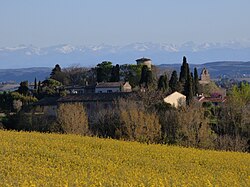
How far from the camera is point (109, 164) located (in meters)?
20.0

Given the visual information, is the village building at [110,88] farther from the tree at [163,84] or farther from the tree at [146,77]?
the tree at [163,84]

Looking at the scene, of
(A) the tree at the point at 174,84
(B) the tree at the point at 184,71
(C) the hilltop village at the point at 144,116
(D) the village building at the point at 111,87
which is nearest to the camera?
(C) the hilltop village at the point at 144,116

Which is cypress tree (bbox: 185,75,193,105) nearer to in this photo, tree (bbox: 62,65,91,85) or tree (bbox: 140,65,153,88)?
tree (bbox: 140,65,153,88)

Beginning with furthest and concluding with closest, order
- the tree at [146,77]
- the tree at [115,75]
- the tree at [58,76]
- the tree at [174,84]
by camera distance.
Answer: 1. the tree at [58,76]
2. the tree at [115,75]
3. the tree at [146,77]
4. the tree at [174,84]

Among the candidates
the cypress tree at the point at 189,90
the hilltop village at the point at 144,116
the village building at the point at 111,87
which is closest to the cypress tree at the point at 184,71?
the hilltop village at the point at 144,116

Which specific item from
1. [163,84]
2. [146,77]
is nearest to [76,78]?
[146,77]

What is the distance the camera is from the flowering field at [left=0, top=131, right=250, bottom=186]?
15.3 metres

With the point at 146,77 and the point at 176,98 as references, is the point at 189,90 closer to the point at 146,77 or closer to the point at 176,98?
the point at 176,98

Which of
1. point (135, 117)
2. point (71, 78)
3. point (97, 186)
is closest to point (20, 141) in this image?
point (97, 186)

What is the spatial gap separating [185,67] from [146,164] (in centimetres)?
5023

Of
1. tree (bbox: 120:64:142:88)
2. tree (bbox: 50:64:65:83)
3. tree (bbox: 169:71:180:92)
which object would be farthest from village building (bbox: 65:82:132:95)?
tree (bbox: 50:64:65:83)

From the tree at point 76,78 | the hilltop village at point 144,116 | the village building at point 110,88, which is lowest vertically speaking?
the hilltop village at point 144,116

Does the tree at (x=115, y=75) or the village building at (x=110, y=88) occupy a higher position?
the tree at (x=115, y=75)

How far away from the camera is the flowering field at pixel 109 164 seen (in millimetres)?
15266
